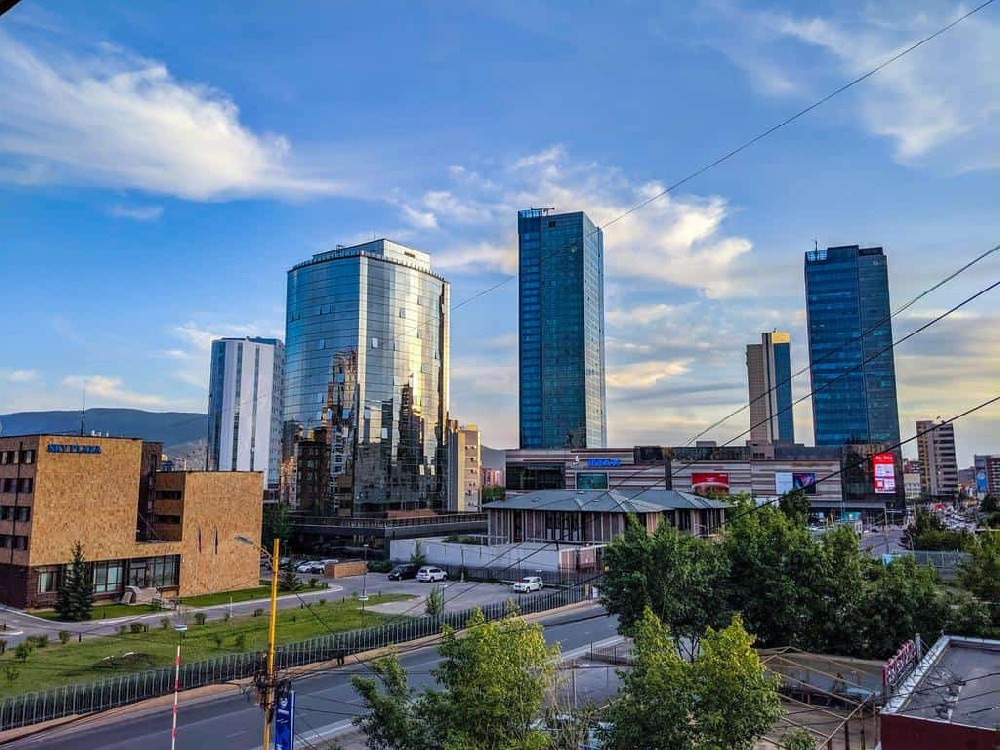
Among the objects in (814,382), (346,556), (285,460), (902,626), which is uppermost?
(814,382)

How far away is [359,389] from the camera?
331 ft

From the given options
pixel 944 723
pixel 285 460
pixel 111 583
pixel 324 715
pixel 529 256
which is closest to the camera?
pixel 944 723

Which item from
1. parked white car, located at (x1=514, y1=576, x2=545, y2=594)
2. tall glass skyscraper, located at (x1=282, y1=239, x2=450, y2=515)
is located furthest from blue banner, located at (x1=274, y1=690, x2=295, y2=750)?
tall glass skyscraper, located at (x1=282, y1=239, x2=450, y2=515)

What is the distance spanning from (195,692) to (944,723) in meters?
27.9

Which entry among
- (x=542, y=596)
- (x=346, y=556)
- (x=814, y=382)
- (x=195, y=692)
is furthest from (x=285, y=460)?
(x=814, y=382)

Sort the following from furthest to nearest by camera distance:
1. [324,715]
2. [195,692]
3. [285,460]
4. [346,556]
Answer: [285,460]
[346,556]
[195,692]
[324,715]

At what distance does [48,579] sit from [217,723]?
106 ft

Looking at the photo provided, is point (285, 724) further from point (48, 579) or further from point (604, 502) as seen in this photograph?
point (604, 502)

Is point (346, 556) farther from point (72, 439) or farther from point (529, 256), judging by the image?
point (529, 256)

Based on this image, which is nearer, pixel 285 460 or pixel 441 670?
pixel 441 670

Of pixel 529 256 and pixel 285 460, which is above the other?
pixel 529 256

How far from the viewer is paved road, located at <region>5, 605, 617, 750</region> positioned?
75.7 feet

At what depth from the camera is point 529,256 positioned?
196625 mm

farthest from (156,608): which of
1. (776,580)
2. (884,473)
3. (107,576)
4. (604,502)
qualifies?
(884,473)
